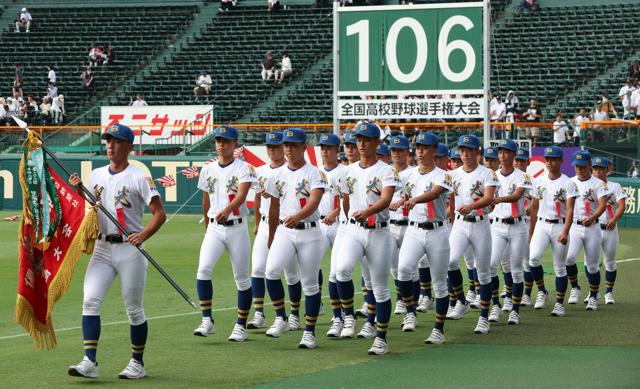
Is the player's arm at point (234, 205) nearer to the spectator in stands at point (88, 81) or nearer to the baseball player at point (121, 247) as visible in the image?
the baseball player at point (121, 247)

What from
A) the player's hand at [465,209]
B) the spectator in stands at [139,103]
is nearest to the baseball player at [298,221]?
the player's hand at [465,209]

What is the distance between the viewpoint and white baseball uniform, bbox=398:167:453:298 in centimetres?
1198

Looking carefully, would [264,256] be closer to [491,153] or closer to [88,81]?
[491,153]

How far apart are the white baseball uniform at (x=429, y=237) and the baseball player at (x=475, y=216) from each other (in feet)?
2.15

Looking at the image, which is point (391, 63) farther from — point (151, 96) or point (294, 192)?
point (151, 96)

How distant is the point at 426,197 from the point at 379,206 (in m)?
1.03

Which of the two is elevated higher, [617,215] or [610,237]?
[617,215]

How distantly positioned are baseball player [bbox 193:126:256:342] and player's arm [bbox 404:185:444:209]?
5.67 feet

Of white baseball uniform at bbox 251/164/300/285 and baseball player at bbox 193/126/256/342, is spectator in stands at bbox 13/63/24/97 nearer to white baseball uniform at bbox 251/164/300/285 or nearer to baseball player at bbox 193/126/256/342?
white baseball uniform at bbox 251/164/300/285

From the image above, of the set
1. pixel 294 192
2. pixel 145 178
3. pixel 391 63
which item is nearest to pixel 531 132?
pixel 391 63

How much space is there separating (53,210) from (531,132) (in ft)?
78.7

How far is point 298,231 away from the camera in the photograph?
1177 cm

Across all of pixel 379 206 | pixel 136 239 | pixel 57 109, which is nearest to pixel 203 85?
pixel 57 109

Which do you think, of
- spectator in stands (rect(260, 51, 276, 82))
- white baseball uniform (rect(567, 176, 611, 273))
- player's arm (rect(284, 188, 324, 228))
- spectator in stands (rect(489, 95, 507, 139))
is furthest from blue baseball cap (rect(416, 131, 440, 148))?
spectator in stands (rect(260, 51, 276, 82))
